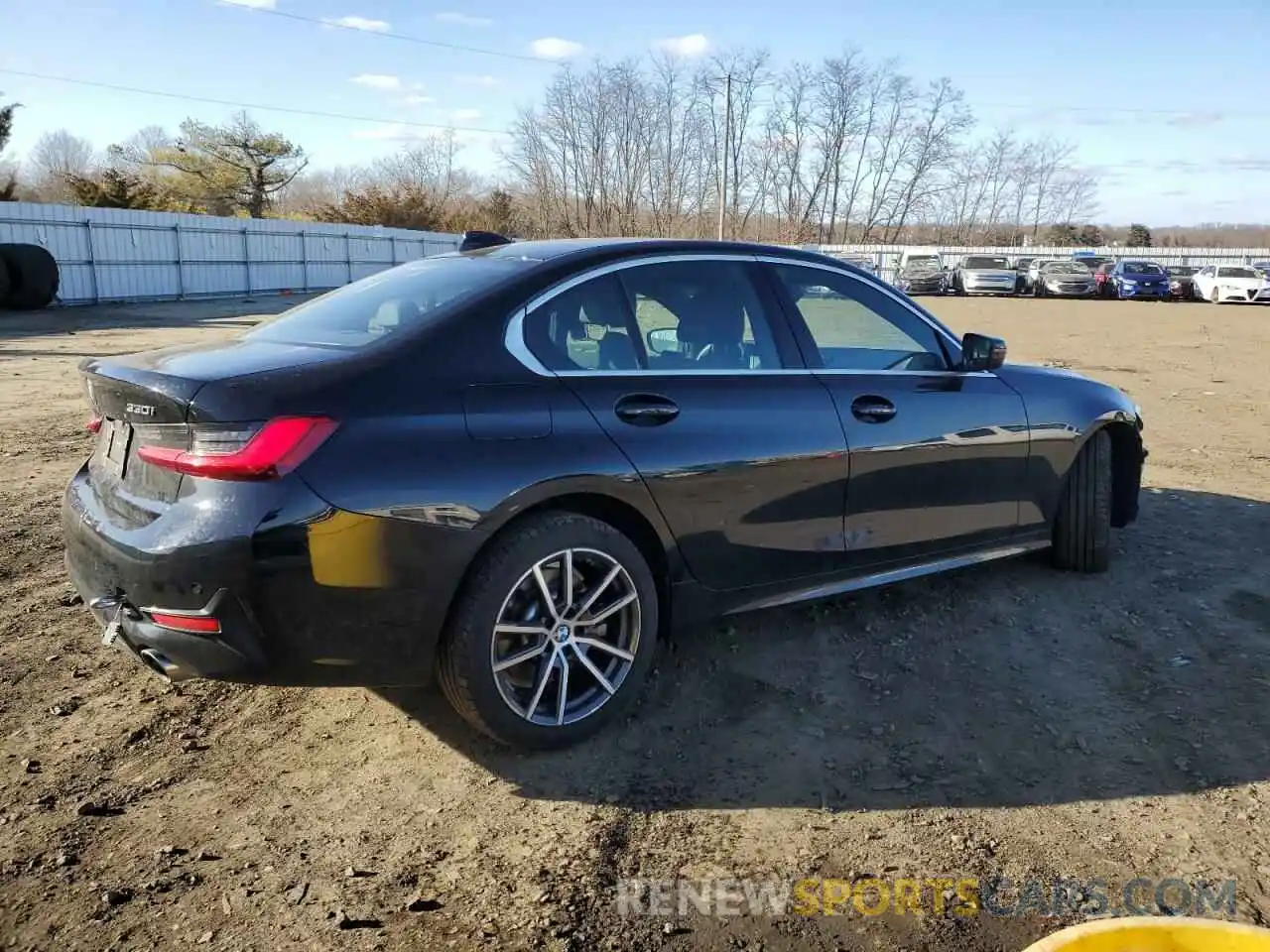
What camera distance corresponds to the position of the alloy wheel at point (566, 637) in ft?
10.4

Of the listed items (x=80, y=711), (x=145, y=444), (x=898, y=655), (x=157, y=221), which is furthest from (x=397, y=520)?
(x=157, y=221)

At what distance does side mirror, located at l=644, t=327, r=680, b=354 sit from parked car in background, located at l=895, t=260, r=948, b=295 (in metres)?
37.0

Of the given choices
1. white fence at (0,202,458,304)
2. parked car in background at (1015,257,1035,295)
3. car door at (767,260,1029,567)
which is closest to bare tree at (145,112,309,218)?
white fence at (0,202,458,304)

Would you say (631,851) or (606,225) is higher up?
(606,225)

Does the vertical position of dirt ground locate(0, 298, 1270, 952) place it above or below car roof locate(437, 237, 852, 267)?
below

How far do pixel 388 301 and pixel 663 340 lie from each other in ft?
3.20

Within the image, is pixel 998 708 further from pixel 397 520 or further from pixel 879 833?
pixel 397 520

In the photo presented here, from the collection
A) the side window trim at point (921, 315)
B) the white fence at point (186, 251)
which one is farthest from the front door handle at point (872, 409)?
the white fence at point (186, 251)

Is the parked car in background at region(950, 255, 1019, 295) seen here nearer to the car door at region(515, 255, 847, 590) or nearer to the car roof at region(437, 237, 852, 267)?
the car roof at region(437, 237, 852, 267)

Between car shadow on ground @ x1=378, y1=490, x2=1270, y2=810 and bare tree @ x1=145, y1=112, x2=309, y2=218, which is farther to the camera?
bare tree @ x1=145, y1=112, x2=309, y2=218

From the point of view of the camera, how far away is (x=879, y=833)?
2.88m

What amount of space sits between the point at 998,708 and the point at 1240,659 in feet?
3.98

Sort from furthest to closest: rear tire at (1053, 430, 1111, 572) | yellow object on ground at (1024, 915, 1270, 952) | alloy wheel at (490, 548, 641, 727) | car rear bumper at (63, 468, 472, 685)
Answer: rear tire at (1053, 430, 1111, 572) → alloy wheel at (490, 548, 641, 727) → car rear bumper at (63, 468, 472, 685) → yellow object on ground at (1024, 915, 1270, 952)

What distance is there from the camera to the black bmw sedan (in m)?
2.84
